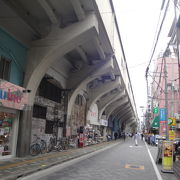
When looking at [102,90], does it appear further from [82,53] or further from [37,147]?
[37,147]

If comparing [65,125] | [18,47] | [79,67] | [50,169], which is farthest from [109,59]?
[50,169]

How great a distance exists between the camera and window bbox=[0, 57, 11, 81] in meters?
12.8

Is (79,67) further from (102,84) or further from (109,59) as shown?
(102,84)

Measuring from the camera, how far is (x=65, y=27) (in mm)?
14828

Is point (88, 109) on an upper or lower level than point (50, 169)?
upper

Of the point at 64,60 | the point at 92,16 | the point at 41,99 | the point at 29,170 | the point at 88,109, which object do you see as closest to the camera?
the point at 29,170

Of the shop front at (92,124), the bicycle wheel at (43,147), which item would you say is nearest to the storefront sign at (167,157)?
the bicycle wheel at (43,147)

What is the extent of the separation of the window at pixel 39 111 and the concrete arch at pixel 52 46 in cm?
218

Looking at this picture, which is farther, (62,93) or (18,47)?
(62,93)

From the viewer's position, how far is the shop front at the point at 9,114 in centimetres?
1209

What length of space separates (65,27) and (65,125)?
31.3 ft

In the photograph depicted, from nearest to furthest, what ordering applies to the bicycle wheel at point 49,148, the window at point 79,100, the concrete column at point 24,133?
the concrete column at point 24,133 < the bicycle wheel at point 49,148 < the window at point 79,100

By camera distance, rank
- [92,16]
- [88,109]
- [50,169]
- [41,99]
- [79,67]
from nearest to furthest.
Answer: [50,169]
[92,16]
[41,99]
[79,67]
[88,109]

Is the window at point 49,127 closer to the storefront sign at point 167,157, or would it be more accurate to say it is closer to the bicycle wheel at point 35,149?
the bicycle wheel at point 35,149
